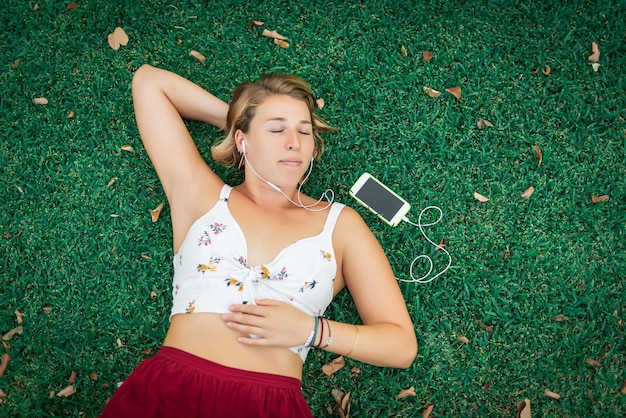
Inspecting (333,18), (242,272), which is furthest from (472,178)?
(242,272)

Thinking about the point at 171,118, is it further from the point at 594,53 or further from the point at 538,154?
the point at 594,53

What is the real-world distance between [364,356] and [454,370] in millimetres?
987

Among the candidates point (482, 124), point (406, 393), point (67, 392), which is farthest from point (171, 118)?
point (406, 393)

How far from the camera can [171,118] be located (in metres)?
3.66

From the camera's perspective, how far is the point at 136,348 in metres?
3.89

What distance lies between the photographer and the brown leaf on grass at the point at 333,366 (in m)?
3.88

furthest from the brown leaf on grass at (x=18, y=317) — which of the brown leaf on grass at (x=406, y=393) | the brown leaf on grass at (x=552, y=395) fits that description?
the brown leaf on grass at (x=552, y=395)

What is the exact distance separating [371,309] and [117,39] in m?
3.09

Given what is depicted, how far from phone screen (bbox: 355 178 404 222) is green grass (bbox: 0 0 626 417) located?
119mm

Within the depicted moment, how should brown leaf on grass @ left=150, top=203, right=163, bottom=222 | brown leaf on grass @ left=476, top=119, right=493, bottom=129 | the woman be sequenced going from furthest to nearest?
brown leaf on grass @ left=476, top=119, right=493, bottom=129 < brown leaf on grass @ left=150, top=203, right=163, bottom=222 < the woman

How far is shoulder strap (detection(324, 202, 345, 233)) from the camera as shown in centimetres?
351

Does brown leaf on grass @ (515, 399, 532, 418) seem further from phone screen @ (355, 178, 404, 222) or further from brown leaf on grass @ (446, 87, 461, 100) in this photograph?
brown leaf on grass @ (446, 87, 461, 100)

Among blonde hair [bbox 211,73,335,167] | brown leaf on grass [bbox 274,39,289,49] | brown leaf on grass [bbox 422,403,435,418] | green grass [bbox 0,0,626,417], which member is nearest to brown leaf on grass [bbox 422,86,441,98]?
green grass [bbox 0,0,626,417]

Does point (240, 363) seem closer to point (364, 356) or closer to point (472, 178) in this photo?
point (364, 356)
